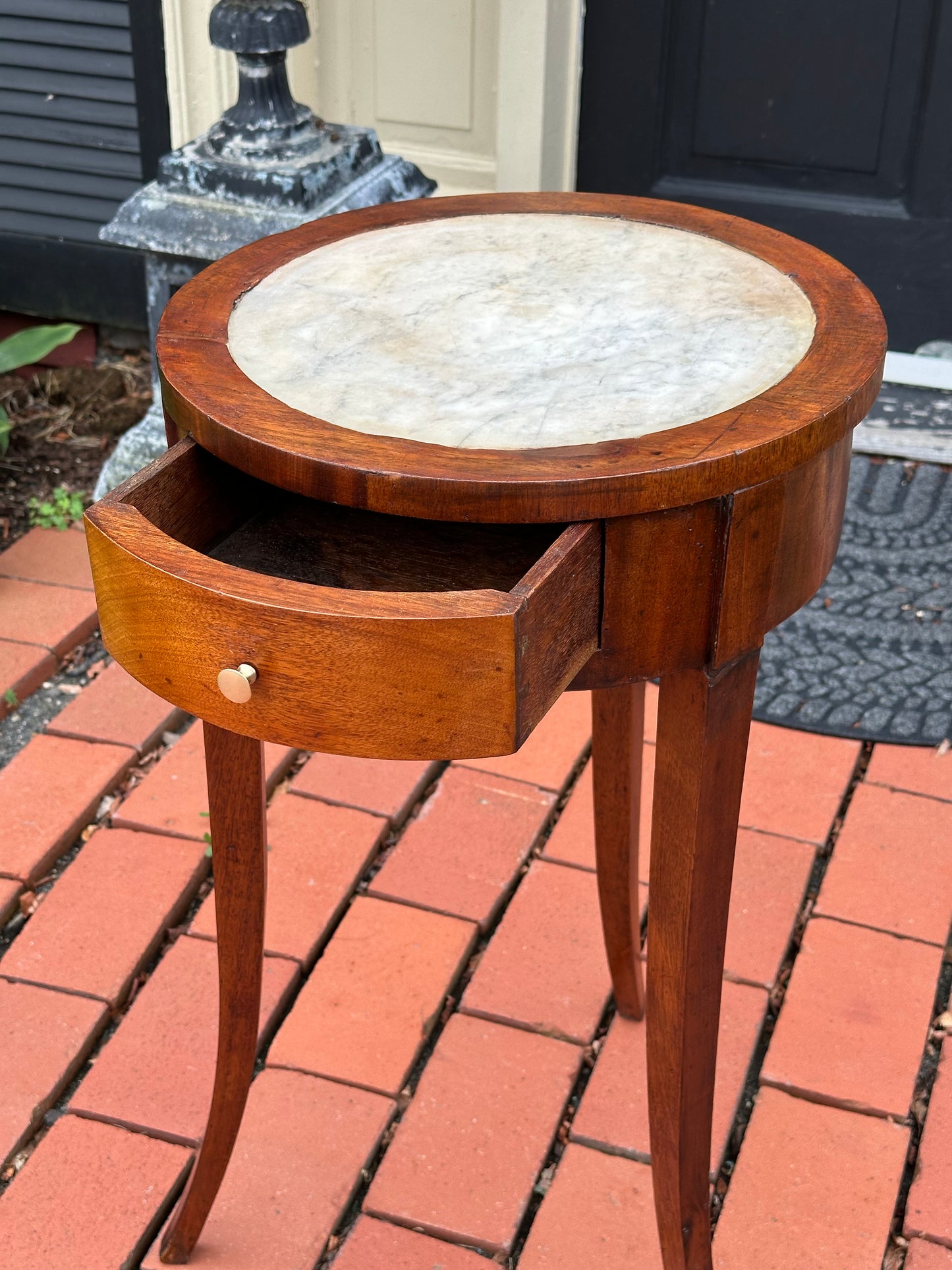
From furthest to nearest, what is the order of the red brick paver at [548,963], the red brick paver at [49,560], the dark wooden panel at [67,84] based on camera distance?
the dark wooden panel at [67,84] → the red brick paver at [49,560] → the red brick paver at [548,963]

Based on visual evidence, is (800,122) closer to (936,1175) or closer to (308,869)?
(308,869)

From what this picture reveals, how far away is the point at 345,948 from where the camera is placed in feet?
7.11

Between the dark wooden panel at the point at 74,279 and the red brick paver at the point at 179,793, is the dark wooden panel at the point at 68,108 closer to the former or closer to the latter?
the dark wooden panel at the point at 74,279

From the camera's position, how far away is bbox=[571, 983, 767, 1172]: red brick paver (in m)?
1.90

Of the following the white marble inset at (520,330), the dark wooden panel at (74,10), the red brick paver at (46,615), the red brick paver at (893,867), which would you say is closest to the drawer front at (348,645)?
the white marble inset at (520,330)

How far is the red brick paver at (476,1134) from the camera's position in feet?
5.90

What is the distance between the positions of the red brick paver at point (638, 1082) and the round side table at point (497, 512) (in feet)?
0.95

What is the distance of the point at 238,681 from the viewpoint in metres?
1.14

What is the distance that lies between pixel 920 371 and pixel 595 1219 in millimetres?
2217

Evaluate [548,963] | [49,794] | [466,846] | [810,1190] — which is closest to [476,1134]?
[548,963]

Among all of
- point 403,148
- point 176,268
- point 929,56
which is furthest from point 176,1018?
point 929,56

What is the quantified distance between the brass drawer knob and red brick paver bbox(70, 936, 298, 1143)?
959mm

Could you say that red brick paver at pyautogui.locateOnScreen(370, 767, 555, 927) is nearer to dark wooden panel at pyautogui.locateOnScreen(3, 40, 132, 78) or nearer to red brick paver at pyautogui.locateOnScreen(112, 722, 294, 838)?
red brick paver at pyautogui.locateOnScreen(112, 722, 294, 838)

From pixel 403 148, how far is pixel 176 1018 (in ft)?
7.29
